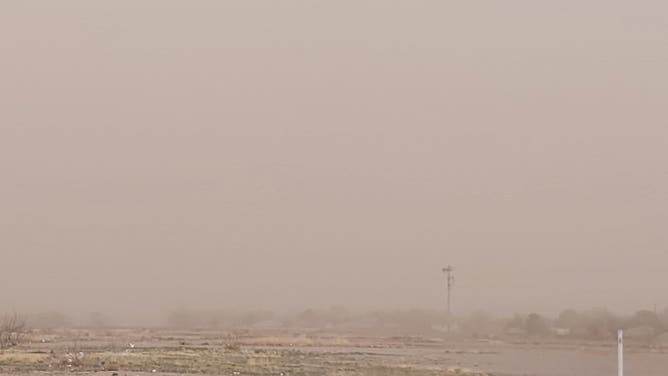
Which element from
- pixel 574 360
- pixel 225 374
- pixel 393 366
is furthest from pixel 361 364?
pixel 574 360

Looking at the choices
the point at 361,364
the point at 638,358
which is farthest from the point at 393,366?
the point at 638,358

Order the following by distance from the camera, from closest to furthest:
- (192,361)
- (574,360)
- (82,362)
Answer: (82,362), (192,361), (574,360)

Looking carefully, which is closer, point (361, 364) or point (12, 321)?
point (361, 364)

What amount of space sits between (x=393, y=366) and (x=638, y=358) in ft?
136

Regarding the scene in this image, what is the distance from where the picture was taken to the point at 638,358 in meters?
96.6

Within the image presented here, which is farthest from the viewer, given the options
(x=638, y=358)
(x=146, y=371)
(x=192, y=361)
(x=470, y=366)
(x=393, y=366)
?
(x=638, y=358)

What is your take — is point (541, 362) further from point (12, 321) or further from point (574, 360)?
point (12, 321)

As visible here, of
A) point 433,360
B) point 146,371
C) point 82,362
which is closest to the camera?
point 146,371

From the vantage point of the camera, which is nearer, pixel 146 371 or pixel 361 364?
pixel 146 371

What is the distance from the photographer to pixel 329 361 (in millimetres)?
69000

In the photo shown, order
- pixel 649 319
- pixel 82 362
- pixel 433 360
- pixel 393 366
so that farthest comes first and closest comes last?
1. pixel 649 319
2. pixel 433 360
3. pixel 393 366
4. pixel 82 362

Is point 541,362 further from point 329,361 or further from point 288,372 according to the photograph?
point 288,372

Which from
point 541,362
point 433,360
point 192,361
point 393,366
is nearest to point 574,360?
point 541,362

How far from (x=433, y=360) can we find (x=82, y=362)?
3384cm
